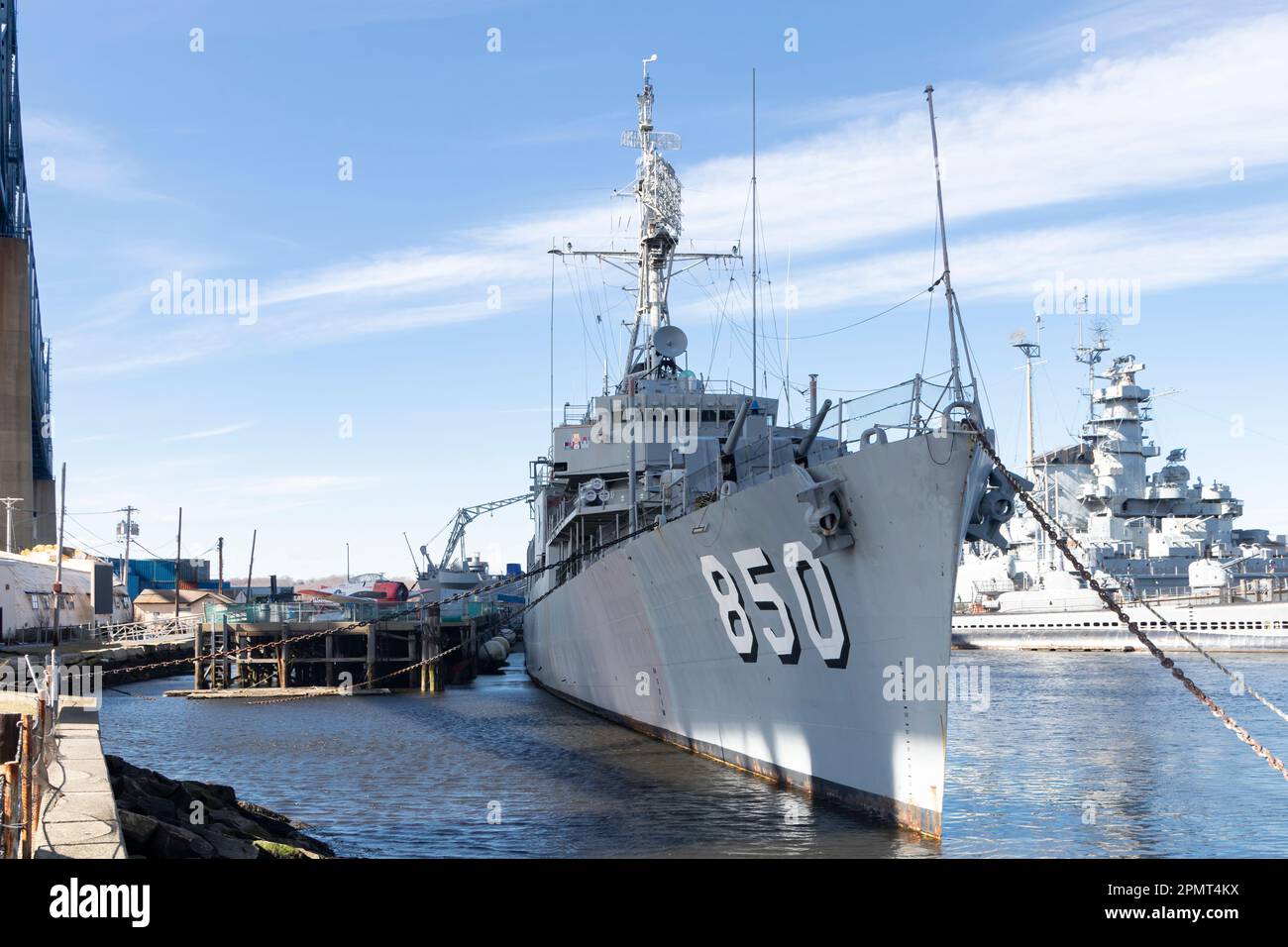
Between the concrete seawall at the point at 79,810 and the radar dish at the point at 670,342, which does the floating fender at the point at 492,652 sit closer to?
the radar dish at the point at 670,342

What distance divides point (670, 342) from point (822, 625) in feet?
41.6

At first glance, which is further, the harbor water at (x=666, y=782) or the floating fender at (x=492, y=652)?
the floating fender at (x=492, y=652)

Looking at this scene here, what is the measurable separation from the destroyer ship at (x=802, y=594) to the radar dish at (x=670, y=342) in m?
1.71

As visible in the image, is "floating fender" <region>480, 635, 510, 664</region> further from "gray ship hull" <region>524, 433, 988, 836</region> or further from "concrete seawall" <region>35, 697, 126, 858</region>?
"concrete seawall" <region>35, 697, 126, 858</region>

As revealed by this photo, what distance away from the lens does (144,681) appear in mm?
41156

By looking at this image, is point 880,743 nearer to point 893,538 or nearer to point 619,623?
point 893,538

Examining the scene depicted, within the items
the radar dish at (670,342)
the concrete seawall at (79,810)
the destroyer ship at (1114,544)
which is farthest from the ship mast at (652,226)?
the destroyer ship at (1114,544)

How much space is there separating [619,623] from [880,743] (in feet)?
30.0

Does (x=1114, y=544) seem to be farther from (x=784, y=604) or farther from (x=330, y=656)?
(x=784, y=604)

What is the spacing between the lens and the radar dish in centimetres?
2491

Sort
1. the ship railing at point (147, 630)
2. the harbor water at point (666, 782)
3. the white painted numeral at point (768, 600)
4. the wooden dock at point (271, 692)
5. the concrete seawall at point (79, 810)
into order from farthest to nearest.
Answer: the ship railing at point (147, 630) < the wooden dock at point (271, 692) < the white painted numeral at point (768, 600) < the harbor water at point (666, 782) < the concrete seawall at point (79, 810)

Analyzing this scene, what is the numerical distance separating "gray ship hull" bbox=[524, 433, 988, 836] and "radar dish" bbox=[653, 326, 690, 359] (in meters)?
6.42

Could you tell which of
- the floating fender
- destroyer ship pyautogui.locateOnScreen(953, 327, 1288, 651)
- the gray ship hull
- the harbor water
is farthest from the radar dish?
destroyer ship pyautogui.locateOnScreen(953, 327, 1288, 651)

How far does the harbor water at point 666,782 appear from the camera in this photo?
1277 centimetres
